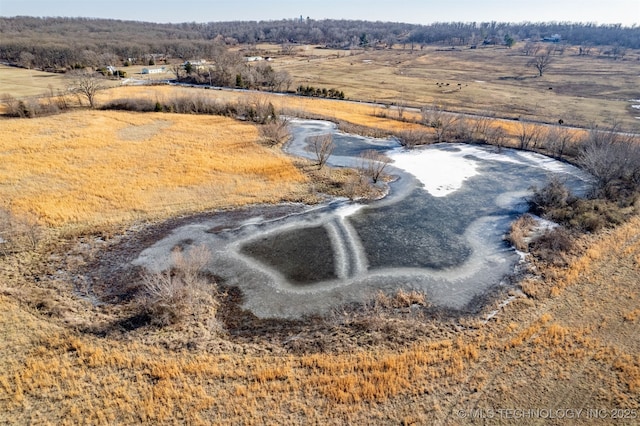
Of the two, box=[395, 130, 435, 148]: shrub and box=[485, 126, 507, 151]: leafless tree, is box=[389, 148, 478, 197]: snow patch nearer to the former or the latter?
box=[395, 130, 435, 148]: shrub

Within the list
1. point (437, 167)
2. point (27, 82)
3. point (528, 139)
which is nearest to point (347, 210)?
point (437, 167)

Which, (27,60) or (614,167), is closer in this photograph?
(614,167)

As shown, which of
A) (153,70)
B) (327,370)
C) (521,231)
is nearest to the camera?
(327,370)

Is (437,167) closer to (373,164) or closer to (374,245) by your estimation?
(373,164)

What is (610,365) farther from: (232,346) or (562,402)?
(232,346)

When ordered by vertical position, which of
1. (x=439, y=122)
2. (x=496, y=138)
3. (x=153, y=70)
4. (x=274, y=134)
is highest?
(x=153, y=70)


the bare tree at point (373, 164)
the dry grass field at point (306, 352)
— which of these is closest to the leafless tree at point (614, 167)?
the dry grass field at point (306, 352)

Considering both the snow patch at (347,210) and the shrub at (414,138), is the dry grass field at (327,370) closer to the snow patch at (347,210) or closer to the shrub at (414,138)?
the snow patch at (347,210)
